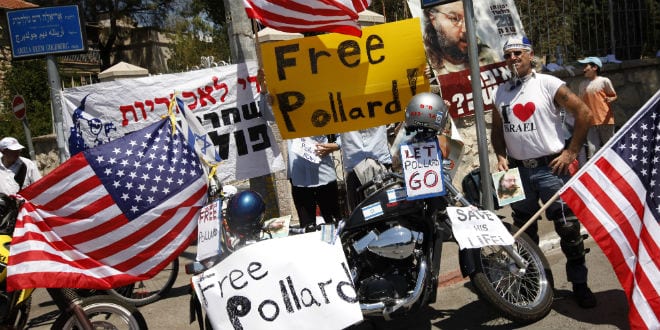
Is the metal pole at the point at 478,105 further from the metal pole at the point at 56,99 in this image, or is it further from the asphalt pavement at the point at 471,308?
the metal pole at the point at 56,99

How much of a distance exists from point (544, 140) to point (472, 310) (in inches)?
55.6

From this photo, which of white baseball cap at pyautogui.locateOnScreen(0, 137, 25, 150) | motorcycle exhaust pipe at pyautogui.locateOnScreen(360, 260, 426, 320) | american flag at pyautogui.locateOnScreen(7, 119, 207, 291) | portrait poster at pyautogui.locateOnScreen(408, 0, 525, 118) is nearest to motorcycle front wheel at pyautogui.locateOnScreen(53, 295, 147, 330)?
american flag at pyautogui.locateOnScreen(7, 119, 207, 291)

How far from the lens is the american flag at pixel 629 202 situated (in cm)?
361

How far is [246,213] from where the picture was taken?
13.1 feet

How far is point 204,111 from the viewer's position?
244 inches

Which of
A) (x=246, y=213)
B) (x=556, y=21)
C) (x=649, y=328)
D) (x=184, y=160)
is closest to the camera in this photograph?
(x=649, y=328)

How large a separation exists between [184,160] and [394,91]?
6.59 ft

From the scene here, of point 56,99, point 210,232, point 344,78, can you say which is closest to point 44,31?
point 56,99

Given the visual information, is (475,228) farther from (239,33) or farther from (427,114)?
(239,33)

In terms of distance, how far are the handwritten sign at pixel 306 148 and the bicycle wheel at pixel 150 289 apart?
165 cm

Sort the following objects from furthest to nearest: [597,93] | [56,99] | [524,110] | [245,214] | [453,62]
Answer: [597,93]
[453,62]
[56,99]
[524,110]
[245,214]

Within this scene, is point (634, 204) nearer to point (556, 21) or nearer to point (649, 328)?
point (649, 328)

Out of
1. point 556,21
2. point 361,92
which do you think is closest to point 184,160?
point 361,92

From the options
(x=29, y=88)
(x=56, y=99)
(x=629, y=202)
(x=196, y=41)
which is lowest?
(x=629, y=202)
